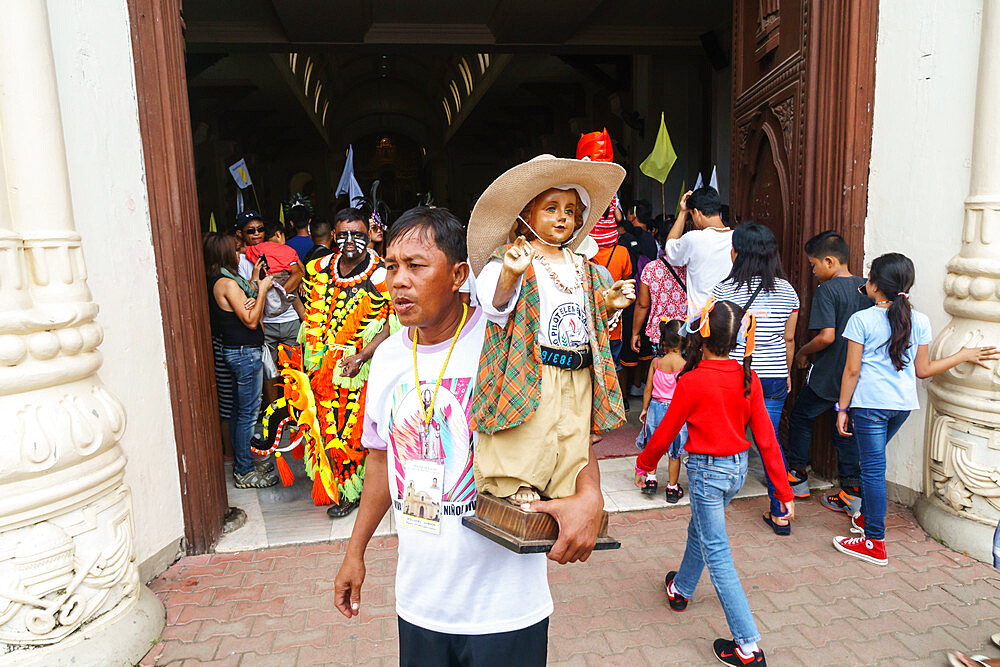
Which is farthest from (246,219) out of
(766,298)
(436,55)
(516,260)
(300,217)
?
(436,55)

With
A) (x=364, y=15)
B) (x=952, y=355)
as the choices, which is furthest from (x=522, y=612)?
A: (x=364, y=15)

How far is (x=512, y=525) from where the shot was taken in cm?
160

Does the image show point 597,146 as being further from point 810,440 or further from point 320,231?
point 320,231

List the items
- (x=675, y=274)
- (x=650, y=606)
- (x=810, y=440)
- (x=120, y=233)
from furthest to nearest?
(x=675, y=274)
(x=810, y=440)
(x=120, y=233)
(x=650, y=606)

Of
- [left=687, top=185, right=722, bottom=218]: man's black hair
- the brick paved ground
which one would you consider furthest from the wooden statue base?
[left=687, top=185, right=722, bottom=218]: man's black hair

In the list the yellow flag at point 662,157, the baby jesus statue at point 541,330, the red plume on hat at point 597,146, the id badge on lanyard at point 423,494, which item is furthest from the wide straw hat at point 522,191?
the yellow flag at point 662,157

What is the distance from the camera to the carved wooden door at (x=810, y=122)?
4211 mm

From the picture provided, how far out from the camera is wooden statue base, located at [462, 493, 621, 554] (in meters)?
1.59

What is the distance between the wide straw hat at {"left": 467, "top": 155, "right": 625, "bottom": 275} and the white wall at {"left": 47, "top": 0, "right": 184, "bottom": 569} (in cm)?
220

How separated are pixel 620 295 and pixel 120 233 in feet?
8.73

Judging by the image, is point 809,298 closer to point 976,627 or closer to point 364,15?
point 976,627

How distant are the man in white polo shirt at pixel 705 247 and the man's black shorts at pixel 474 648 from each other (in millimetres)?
3385

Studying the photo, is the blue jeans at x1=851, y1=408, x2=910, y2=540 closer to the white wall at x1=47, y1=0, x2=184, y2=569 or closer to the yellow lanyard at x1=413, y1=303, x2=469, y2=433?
the yellow lanyard at x1=413, y1=303, x2=469, y2=433

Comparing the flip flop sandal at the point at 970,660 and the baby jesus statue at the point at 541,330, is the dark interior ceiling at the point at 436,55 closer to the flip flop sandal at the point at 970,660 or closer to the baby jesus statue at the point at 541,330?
the baby jesus statue at the point at 541,330
